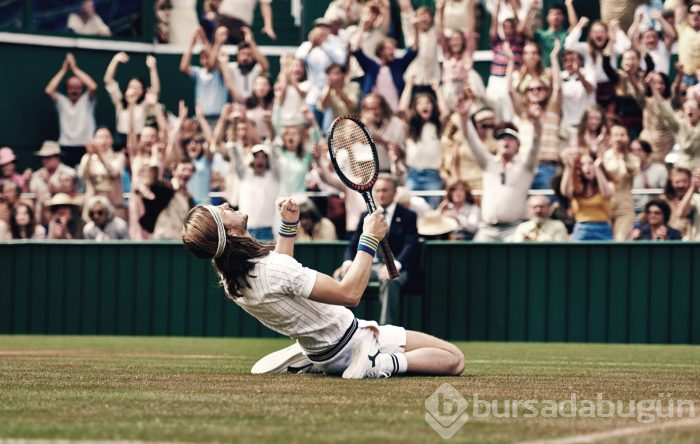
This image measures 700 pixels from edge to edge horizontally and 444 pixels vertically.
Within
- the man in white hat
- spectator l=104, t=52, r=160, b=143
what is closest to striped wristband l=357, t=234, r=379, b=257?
the man in white hat

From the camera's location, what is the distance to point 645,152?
50.6ft

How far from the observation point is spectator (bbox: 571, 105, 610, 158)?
50.6 feet

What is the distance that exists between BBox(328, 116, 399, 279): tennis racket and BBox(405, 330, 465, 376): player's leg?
687 mm

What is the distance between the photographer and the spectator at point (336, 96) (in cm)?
1705

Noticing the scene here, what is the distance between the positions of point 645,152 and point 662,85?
83 centimetres

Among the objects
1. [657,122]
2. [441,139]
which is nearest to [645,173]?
[657,122]

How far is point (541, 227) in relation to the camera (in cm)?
1534

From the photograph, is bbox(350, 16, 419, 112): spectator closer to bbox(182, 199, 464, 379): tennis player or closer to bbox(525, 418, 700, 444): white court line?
bbox(182, 199, 464, 379): tennis player

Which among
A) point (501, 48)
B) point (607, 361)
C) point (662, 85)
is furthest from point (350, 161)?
point (501, 48)

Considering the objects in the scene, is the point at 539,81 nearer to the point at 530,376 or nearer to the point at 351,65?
the point at 351,65

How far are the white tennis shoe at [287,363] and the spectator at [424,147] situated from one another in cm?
763

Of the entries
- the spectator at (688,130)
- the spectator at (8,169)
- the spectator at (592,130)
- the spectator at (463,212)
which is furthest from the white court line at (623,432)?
the spectator at (8,169)

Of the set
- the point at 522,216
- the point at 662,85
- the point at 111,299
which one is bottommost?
the point at 111,299

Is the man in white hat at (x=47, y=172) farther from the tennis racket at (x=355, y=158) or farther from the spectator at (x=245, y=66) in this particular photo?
the tennis racket at (x=355, y=158)
